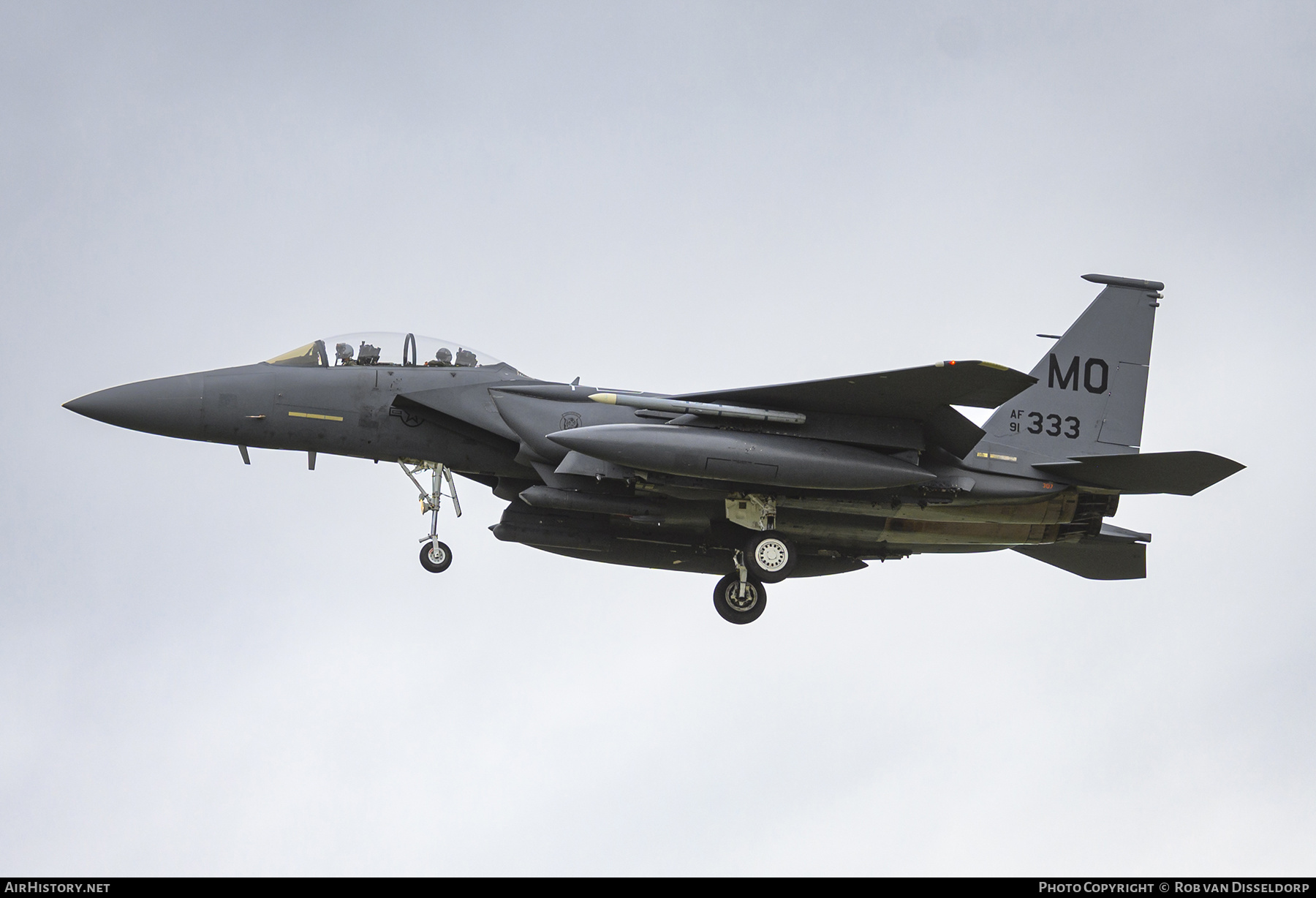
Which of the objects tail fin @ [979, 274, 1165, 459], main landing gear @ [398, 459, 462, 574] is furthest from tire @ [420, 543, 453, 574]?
tail fin @ [979, 274, 1165, 459]

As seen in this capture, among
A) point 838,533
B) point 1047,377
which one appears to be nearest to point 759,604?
point 838,533

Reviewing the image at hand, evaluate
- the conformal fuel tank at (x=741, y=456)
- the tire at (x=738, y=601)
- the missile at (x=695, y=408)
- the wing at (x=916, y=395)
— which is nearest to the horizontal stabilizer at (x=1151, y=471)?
the wing at (x=916, y=395)

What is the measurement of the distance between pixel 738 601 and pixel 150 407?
7.46 metres

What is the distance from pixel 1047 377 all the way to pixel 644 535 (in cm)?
567

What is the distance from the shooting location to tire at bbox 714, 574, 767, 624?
16.0 m

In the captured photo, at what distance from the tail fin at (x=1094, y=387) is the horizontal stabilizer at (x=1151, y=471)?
88cm

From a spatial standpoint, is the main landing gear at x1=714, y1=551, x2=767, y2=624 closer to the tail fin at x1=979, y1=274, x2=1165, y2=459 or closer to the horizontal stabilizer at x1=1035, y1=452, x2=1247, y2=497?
the tail fin at x1=979, y1=274, x2=1165, y2=459

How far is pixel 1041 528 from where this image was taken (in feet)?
52.2

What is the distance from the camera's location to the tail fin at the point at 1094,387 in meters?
16.1

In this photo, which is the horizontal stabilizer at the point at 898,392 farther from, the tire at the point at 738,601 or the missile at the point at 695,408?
the tire at the point at 738,601

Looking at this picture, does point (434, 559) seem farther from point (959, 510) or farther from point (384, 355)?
point (959, 510)

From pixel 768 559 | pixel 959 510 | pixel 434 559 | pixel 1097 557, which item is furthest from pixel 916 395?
pixel 434 559

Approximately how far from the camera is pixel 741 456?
13.9 m

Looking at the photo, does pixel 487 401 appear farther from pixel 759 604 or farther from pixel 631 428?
pixel 759 604
